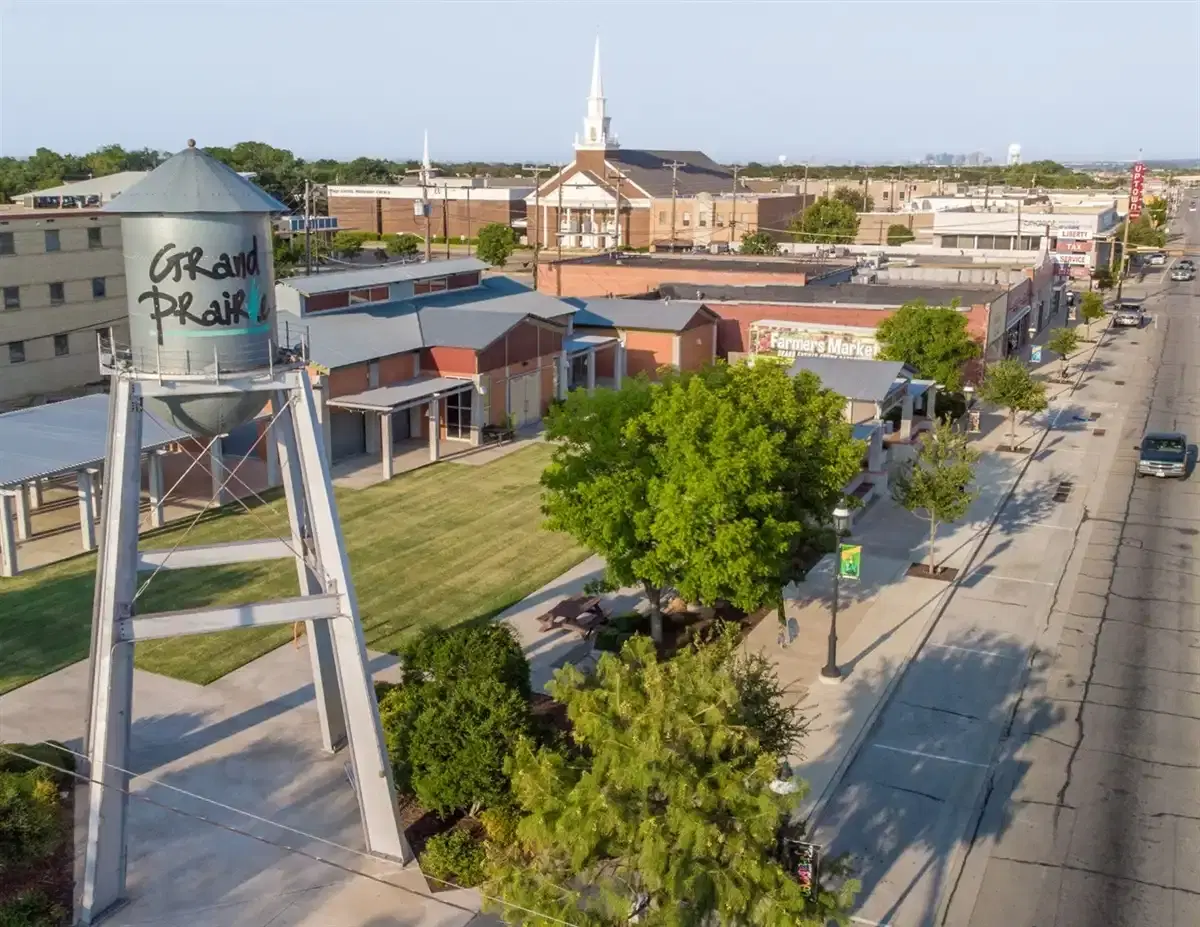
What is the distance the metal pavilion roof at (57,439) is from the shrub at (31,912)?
1257 cm

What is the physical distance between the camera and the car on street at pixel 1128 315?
7769 cm

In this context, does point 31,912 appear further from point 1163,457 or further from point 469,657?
point 1163,457

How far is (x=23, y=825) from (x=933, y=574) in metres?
21.5

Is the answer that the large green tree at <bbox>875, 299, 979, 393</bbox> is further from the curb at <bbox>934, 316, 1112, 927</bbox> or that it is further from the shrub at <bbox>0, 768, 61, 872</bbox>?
the shrub at <bbox>0, 768, 61, 872</bbox>

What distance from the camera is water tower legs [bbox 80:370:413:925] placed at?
15.3 m

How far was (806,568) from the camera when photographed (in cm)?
2464

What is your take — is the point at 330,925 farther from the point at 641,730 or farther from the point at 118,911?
the point at 641,730

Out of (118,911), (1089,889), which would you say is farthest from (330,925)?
(1089,889)

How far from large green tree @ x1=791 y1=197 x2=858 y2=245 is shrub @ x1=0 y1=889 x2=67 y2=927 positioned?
96.8 meters

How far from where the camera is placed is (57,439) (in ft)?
97.2

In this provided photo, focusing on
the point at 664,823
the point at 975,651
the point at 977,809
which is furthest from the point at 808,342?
the point at 664,823

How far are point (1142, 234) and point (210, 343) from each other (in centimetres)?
12156

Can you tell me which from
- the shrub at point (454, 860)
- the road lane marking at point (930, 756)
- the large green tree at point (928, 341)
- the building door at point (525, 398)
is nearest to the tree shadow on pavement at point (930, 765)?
the road lane marking at point (930, 756)

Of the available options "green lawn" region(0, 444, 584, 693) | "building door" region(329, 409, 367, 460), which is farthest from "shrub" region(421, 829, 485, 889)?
"building door" region(329, 409, 367, 460)
